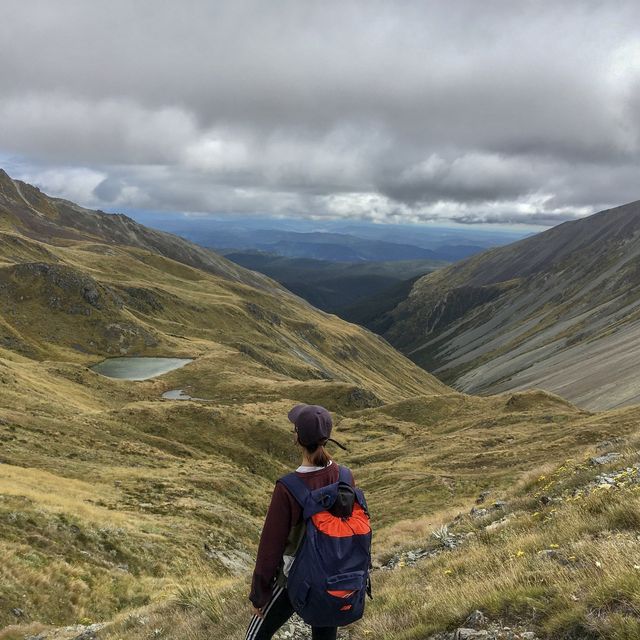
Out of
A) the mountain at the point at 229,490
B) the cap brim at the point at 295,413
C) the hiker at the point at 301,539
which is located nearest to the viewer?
the hiker at the point at 301,539

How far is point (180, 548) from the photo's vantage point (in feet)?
74.8

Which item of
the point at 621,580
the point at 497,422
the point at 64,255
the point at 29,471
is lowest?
the point at 497,422

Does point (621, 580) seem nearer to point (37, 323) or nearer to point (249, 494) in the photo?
point (249, 494)

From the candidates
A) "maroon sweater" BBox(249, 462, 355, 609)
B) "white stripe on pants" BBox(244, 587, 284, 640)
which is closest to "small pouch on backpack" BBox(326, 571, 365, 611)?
"maroon sweater" BBox(249, 462, 355, 609)

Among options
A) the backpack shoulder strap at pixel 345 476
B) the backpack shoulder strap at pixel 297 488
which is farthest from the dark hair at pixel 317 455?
the backpack shoulder strap at pixel 297 488

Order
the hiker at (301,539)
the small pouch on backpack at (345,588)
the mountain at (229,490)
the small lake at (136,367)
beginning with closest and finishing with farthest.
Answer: the small pouch on backpack at (345,588) → the hiker at (301,539) → the mountain at (229,490) → the small lake at (136,367)

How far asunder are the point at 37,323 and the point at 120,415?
57.3m

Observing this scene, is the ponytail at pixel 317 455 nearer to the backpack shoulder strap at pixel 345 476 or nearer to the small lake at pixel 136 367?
the backpack shoulder strap at pixel 345 476

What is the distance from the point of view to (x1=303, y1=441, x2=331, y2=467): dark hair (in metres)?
6.29

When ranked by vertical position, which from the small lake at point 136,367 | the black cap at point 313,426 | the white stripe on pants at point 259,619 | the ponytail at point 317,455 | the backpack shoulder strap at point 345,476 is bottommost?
the small lake at point 136,367

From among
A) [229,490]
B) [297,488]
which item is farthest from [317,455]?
[229,490]

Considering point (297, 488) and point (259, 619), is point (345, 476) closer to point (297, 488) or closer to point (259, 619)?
point (297, 488)

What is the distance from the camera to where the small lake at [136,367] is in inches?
3184

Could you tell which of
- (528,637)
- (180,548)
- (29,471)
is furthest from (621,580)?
(29,471)
